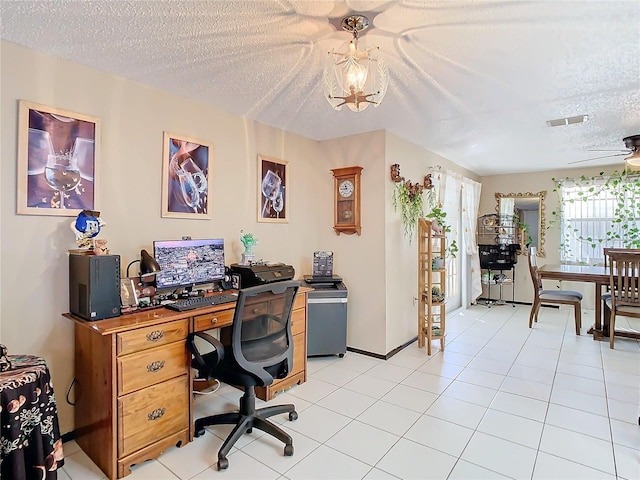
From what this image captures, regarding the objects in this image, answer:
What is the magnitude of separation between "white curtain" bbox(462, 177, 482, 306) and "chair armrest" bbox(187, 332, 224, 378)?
188 inches

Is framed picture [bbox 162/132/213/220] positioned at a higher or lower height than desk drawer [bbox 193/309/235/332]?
higher

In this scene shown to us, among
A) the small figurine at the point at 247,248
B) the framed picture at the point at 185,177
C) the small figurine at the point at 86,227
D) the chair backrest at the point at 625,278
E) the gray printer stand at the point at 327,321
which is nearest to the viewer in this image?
the small figurine at the point at 86,227

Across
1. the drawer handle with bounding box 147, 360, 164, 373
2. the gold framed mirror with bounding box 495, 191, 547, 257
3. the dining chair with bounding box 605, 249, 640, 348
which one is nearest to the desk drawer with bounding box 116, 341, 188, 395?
the drawer handle with bounding box 147, 360, 164, 373

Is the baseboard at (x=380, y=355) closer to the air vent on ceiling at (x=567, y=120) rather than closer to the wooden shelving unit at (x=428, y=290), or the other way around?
the wooden shelving unit at (x=428, y=290)

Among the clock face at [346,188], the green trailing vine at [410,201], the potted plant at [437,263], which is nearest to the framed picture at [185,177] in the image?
the clock face at [346,188]

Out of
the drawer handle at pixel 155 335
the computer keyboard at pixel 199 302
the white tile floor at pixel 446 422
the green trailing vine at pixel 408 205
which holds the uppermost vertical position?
the green trailing vine at pixel 408 205

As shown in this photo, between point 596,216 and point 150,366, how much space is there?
6.52m

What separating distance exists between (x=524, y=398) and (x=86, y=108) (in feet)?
12.2

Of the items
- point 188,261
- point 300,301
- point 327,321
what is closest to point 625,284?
point 327,321

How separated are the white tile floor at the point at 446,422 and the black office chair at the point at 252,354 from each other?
0.37ft

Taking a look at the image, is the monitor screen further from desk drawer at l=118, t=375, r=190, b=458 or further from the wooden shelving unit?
the wooden shelving unit

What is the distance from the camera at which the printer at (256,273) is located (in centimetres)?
288

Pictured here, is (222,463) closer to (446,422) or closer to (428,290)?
(446,422)

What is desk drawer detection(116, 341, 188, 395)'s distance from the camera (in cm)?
190
